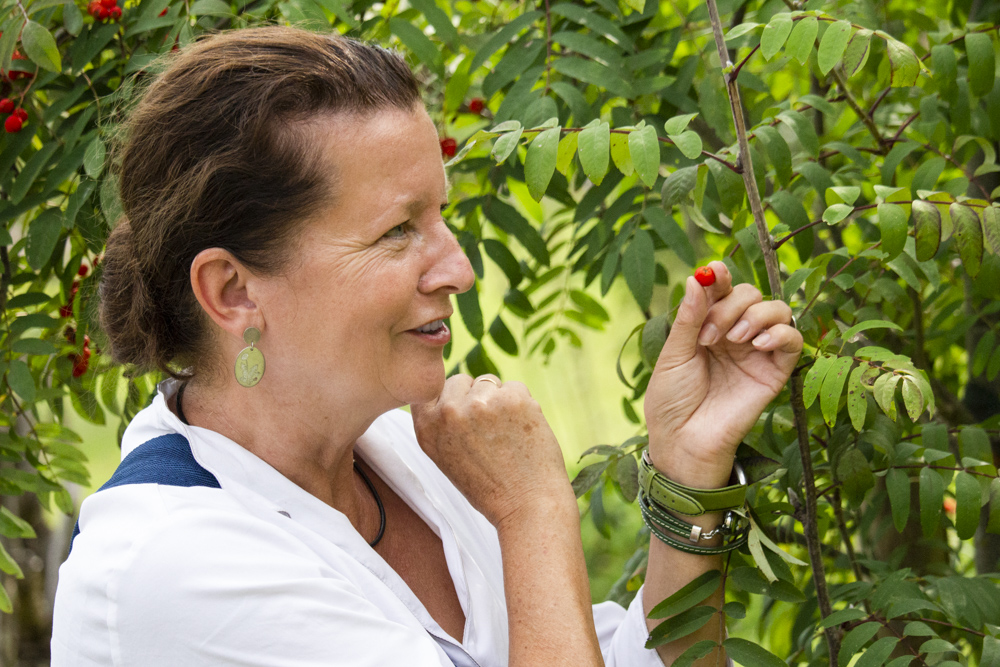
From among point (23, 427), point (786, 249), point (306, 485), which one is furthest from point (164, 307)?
point (23, 427)

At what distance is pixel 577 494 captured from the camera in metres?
1.63

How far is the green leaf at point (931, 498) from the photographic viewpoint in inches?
55.1

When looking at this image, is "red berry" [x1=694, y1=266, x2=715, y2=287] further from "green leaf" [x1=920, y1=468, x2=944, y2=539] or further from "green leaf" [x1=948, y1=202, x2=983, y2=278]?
"green leaf" [x1=920, y1=468, x2=944, y2=539]

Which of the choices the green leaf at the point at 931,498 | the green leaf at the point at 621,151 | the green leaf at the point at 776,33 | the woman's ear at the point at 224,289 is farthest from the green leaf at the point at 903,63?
the woman's ear at the point at 224,289

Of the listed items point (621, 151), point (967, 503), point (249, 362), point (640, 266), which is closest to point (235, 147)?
point (249, 362)

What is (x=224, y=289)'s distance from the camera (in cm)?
133

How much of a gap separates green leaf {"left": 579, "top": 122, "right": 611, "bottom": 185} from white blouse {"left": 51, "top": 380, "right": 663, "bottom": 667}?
0.66m

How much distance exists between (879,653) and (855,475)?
0.89 ft

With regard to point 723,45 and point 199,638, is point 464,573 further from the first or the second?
point 723,45

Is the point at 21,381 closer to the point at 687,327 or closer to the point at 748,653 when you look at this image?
the point at 687,327

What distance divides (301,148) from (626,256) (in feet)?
2.36

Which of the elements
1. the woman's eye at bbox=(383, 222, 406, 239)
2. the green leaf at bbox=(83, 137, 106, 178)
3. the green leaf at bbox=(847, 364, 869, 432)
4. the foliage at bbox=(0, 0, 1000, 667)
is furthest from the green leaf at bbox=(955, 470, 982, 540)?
the green leaf at bbox=(83, 137, 106, 178)

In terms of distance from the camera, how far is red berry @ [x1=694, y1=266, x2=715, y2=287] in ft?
4.42

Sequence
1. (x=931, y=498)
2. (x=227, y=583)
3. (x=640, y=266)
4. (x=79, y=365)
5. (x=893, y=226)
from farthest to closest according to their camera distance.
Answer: (x=79, y=365), (x=640, y=266), (x=931, y=498), (x=893, y=226), (x=227, y=583)
